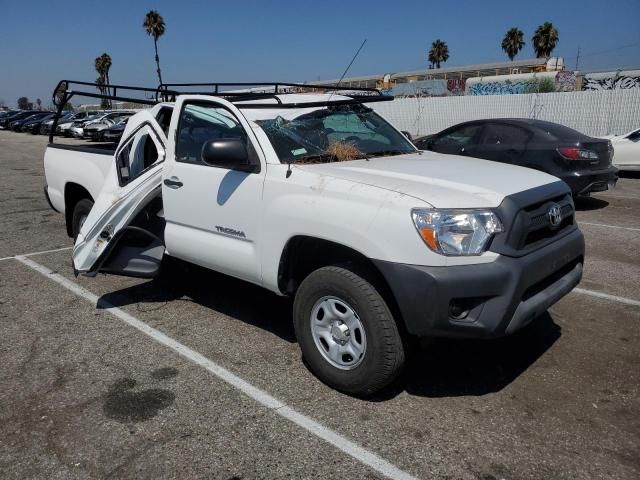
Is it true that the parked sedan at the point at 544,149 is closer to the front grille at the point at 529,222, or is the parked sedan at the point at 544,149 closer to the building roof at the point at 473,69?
the front grille at the point at 529,222

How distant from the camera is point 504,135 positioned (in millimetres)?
Answer: 9750

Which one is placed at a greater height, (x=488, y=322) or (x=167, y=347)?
(x=488, y=322)

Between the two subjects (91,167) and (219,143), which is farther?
(91,167)

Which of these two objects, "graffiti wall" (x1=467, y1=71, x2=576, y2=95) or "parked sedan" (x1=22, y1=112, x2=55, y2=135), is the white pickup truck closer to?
"graffiti wall" (x1=467, y1=71, x2=576, y2=95)

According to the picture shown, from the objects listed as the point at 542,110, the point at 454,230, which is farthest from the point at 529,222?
the point at 542,110

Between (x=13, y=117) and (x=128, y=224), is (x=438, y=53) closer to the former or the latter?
(x=13, y=117)

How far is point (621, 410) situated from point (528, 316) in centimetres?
84

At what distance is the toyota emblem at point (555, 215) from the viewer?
138 inches

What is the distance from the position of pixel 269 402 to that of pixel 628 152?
43.2 feet

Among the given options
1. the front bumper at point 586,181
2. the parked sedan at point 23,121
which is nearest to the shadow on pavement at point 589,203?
the front bumper at point 586,181

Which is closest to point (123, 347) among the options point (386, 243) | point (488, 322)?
point (386, 243)

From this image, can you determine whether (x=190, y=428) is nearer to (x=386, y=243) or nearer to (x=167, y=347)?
(x=167, y=347)

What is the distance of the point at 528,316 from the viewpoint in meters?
3.20

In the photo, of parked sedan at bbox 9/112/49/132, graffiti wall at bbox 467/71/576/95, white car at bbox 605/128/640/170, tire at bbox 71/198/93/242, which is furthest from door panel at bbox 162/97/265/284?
parked sedan at bbox 9/112/49/132
